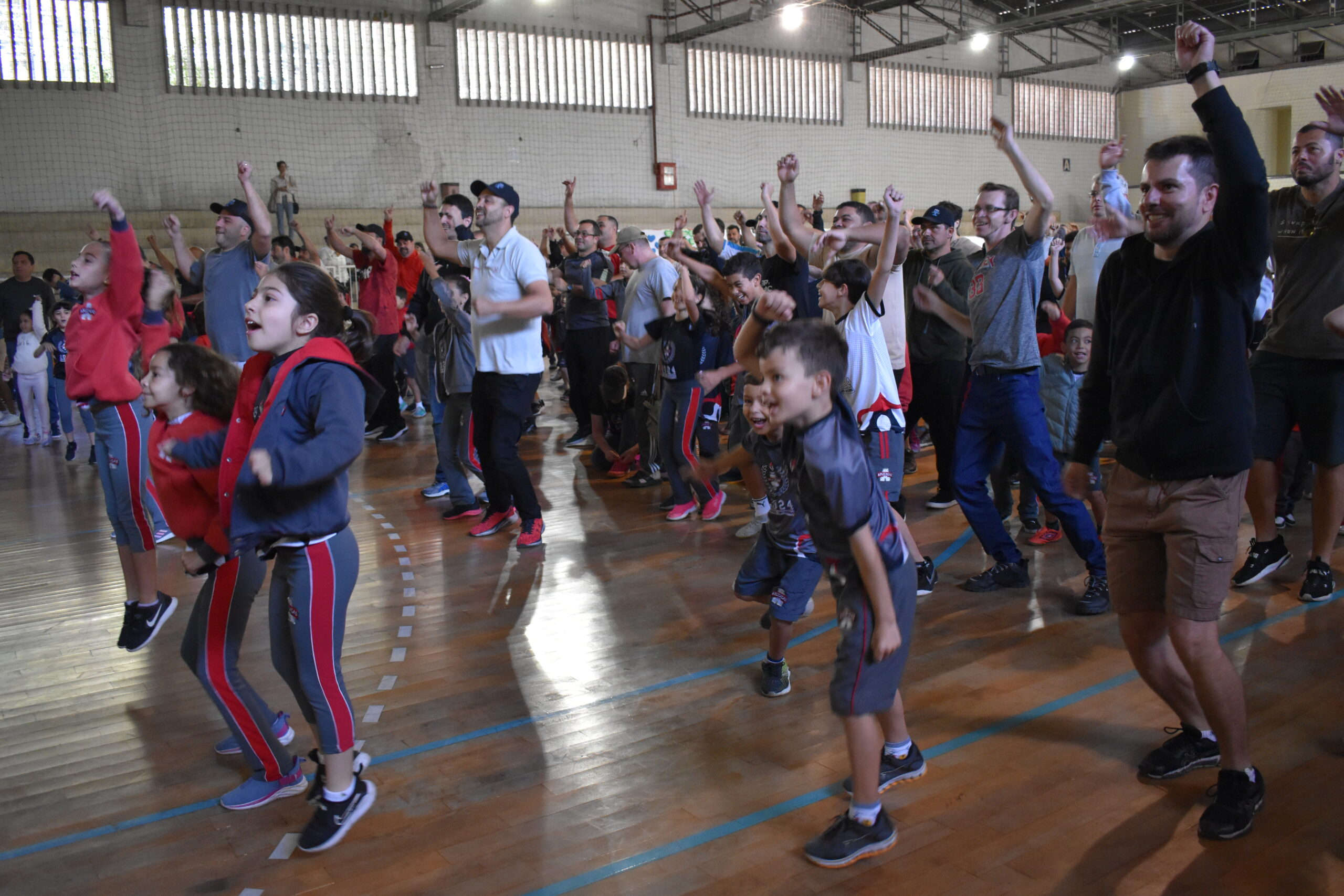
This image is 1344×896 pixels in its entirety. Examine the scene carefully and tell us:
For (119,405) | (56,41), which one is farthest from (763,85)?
(119,405)

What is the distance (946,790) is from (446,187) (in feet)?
51.4

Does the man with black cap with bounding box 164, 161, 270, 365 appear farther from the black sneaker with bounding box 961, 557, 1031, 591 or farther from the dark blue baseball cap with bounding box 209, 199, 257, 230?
the black sneaker with bounding box 961, 557, 1031, 591

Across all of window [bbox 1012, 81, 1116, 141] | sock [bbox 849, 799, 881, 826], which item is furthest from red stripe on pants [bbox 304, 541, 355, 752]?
window [bbox 1012, 81, 1116, 141]

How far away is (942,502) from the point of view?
20.2ft

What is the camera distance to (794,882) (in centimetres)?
246

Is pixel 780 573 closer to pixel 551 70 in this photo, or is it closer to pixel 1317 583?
pixel 1317 583

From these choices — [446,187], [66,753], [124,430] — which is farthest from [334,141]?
[66,753]

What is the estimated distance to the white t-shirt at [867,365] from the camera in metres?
4.20

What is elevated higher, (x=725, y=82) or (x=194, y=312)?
(x=725, y=82)

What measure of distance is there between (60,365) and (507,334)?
643cm

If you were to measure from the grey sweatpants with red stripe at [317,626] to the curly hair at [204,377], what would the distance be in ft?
1.82

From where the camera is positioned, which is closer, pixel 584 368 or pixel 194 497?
pixel 194 497

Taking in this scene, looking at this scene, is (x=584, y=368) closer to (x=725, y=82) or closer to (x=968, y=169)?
(x=725, y=82)

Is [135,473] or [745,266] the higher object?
[745,266]
